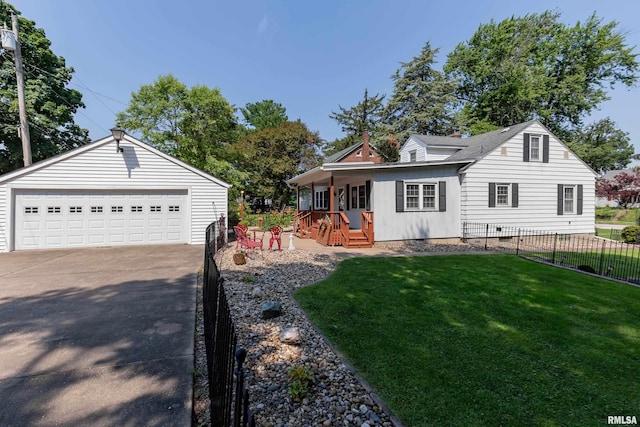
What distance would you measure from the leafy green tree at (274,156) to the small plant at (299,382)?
85.1 ft

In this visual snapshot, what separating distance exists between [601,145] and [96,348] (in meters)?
52.8

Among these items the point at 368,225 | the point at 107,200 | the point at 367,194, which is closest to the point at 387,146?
the point at 367,194

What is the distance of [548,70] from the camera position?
30422 mm

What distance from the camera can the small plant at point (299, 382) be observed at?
2.63 metres

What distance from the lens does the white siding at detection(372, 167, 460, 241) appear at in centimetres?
1180

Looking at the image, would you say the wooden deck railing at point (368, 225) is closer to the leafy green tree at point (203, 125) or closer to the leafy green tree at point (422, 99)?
the leafy green tree at point (203, 125)

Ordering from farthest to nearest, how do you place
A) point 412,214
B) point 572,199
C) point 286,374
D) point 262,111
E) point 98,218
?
point 262,111
point 572,199
point 412,214
point 98,218
point 286,374

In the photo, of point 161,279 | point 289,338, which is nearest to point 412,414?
point 289,338

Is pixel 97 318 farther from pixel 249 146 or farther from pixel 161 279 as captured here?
pixel 249 146

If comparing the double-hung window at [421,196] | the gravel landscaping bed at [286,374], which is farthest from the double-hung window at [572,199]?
the gravel landscaping bed at [286,374]

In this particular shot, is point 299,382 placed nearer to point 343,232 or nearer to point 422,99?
point 343,232

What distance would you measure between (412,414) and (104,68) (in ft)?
71.0

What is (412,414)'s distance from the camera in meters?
2.42

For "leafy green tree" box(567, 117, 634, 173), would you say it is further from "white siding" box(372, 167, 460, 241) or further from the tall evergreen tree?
"white siding" box(372, 167, 460, 241)
